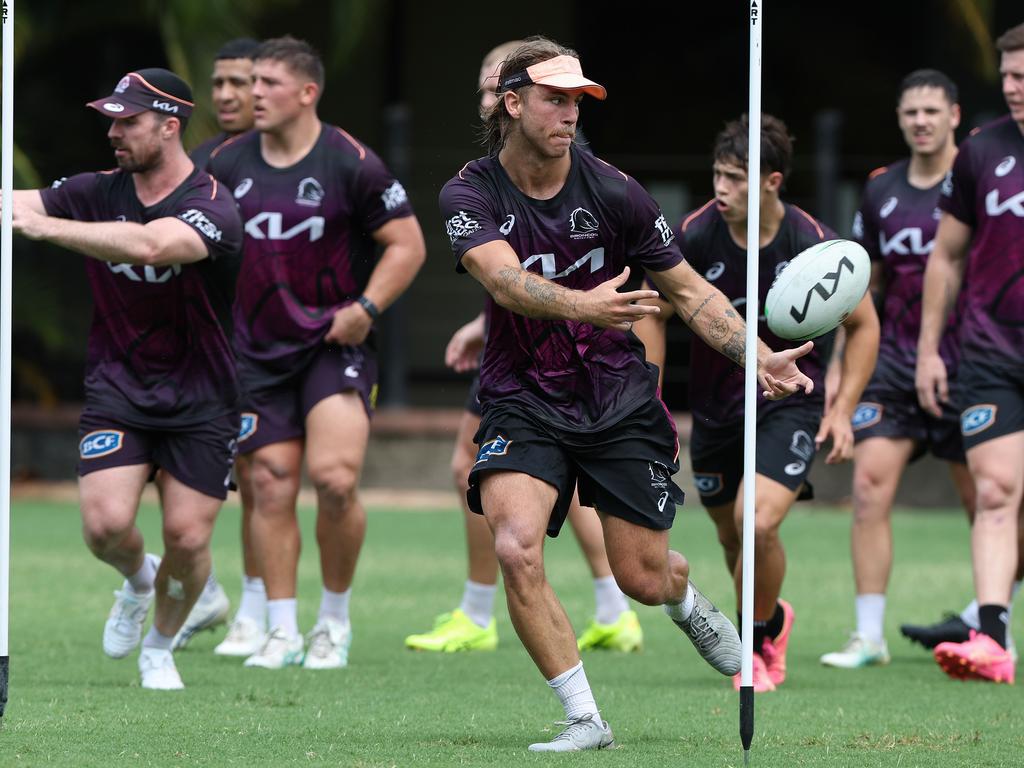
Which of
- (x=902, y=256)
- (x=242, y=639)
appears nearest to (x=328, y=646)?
(x=242, y=639)

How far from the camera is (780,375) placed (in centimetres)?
611

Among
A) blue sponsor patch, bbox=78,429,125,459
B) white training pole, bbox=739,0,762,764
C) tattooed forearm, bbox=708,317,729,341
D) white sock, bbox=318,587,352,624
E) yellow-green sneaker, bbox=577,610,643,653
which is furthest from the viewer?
yellow-green sneaker, bbox=577,610,643,653

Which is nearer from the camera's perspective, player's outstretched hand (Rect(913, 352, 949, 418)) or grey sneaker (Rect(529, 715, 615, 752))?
grey sneaker (Rect(529, 715, 615, 752))

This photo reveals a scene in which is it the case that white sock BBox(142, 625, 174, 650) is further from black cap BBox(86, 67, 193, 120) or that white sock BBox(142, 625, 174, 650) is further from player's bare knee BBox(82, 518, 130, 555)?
black cap BBox(86, 67, 193, 120)

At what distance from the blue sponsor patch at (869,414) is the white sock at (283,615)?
9.61ft

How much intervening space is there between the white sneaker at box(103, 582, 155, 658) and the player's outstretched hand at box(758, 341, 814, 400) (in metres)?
3.12

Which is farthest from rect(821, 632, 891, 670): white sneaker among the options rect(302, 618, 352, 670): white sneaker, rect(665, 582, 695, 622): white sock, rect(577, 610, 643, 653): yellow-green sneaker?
rect(302, 618, 352, 670): white sneaker

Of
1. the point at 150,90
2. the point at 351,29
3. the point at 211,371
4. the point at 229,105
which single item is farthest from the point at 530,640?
the point at 351,29

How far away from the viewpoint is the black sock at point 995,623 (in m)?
8.07

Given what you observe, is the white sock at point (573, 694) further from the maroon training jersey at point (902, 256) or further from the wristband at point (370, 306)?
the maroon training jersey at point (902, 256)

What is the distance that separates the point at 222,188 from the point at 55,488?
971 centimetres

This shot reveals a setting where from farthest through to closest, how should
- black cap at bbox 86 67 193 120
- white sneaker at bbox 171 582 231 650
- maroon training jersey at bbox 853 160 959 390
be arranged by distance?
maroon training jersey at bbox 853 160 959 390, white sneaker at bbox 171 582 231 650, black cap at bbox 86 67 193 120

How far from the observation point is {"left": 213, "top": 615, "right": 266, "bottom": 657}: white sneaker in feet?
28.7

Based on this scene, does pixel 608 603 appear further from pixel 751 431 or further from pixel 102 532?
pixel 751 431
